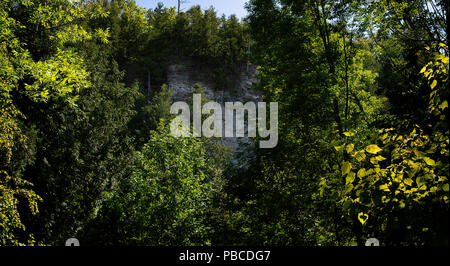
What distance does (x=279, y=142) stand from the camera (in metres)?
12.4

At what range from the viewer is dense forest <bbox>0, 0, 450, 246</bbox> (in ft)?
8.18

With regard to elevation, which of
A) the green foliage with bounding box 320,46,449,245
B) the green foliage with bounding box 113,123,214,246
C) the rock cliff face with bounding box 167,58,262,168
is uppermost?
the rock cliff face with bounding box 167,58,262,168

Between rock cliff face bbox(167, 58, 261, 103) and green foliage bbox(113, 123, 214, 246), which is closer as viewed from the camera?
green foliage bbox(113, 123, 214, 246)

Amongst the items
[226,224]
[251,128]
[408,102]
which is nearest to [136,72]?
[251,128]

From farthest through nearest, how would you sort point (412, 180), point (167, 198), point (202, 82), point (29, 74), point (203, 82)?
1. point (203, 82)
2. point (202, 82)
3. point (167, 198)
4. point (29, 74)
5. point (412, 180)

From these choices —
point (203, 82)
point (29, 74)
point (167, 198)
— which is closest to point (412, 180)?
point (29, 74)

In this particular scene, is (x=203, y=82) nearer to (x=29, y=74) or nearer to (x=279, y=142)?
(x=279, y=142)

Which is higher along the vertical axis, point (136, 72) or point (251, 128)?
point (136, 72)

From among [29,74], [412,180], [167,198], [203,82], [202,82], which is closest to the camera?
[412,180]

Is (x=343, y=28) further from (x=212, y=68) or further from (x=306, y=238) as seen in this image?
(x=212, y=68)

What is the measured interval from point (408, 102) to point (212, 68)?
167 feet

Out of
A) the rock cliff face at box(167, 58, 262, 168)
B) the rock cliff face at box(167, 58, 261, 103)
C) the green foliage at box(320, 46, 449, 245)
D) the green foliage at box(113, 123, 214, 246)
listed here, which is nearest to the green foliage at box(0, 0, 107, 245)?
the green foliage at box(320, 46, 449, 245)

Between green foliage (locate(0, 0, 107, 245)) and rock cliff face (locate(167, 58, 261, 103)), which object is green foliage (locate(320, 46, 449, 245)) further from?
rock cliff face (locate(167, 58, 261, 103))

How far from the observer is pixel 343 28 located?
27.9 ft
